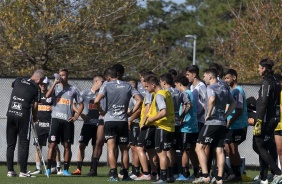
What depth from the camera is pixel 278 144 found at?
15836 millimetres

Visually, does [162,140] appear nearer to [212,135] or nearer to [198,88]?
[212,135]

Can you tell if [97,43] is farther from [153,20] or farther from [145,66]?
[153,20]

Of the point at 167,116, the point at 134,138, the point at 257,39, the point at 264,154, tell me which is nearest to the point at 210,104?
the point at 167,116

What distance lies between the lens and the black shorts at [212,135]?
1542 cm

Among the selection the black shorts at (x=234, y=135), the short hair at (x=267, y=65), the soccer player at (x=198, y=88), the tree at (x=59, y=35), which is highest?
the tree at (x=59, y=35)

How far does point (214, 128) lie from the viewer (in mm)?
15414

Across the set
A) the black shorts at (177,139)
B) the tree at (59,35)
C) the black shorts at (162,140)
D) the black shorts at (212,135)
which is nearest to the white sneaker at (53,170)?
the black shorts at (177,139)

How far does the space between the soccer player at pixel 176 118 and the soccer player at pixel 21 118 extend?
2.62m

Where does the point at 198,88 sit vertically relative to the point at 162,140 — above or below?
above

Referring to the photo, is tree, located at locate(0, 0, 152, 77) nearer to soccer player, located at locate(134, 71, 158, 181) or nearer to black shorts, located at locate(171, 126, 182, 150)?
black shorts, located at locate(171, 126, 182, 150)

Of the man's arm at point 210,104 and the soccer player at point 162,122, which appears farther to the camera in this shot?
the soccer player at point 162,122

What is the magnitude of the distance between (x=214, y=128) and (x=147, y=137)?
1.59 m

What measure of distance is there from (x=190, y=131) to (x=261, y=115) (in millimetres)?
2422

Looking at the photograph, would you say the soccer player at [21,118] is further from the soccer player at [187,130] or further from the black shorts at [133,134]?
the soccer player at [187,130]
